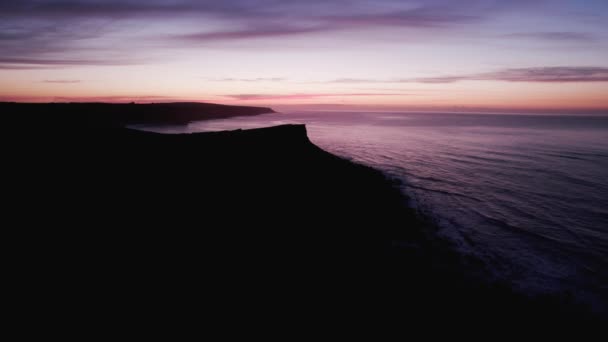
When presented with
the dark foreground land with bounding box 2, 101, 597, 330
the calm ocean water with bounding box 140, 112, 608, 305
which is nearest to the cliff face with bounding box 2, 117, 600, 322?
the dark foreground land with bounding box 2, 101, 597, 330

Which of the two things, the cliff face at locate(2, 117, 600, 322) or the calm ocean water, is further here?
the calm ocean water

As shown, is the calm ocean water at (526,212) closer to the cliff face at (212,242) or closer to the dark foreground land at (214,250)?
the dark foreground land at (214,250)

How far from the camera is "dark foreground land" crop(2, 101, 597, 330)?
7.23m

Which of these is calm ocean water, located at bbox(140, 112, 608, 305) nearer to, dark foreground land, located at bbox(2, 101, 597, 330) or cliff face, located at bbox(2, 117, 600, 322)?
dark foreground land, located at bbox(2, 101, 597, 330)

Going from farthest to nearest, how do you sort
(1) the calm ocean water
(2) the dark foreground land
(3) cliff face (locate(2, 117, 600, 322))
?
(1) the calm ocean water < (3) cliff face (locate(2, 117, 600, 322)) < (2) the dark foreground land

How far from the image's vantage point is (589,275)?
1084cm

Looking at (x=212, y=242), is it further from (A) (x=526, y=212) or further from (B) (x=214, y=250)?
(A) (x=526, y=212)

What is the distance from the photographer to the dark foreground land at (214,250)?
7.23m

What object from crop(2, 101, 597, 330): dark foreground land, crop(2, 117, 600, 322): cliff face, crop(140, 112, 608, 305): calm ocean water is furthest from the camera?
crop(140, 112, 608, 305): calm ocean water

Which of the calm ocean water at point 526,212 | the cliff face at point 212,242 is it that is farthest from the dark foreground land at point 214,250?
the calm ocean water at point 526,212

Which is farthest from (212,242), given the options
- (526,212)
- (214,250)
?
(526,212)

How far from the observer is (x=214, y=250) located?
968 centimetres

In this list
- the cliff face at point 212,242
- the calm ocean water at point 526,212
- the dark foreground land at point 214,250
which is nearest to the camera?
the dark foreground land at point 214,250

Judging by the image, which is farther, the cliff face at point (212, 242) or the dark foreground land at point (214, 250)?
the cliff face at point (212, 242)
